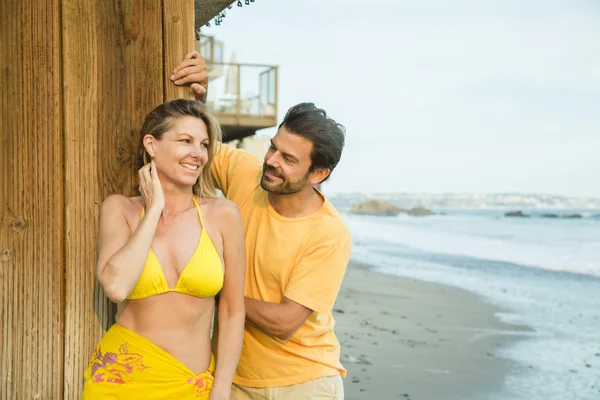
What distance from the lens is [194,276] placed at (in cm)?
208

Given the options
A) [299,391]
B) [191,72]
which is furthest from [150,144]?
[299,391]

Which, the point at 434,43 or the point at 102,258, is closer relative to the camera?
the point at 102,258

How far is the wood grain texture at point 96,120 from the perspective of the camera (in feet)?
6.88

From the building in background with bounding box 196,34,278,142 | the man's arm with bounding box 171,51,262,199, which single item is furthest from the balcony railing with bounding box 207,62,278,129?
the man's arm with bounding box 171,51,262,199

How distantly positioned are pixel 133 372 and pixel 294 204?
107 cm

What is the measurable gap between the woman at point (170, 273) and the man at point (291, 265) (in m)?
0.42

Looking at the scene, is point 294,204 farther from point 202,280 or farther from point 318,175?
point 202,280

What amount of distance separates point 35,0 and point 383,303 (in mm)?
9690

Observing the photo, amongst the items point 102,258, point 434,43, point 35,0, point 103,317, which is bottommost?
point 103,317

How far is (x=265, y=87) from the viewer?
15617 mm

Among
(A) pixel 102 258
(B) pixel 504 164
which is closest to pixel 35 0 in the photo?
(A) pixel 102 258

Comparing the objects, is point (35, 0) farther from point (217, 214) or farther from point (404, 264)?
point (404, 264)

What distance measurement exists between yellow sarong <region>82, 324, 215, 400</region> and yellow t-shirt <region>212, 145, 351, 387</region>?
0.62 metres

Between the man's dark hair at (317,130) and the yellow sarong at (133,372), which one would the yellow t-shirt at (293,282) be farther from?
the yellow sarong at (133,372)
